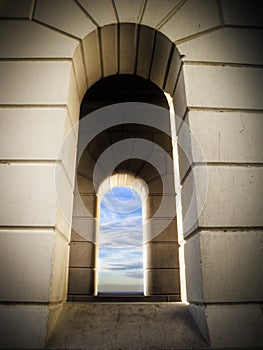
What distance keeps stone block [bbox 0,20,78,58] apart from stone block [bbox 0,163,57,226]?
0.84m

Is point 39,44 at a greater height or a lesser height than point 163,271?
greater

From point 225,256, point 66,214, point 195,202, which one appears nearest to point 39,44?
point 66,214

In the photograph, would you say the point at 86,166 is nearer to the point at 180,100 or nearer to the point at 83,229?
the point at 83,229

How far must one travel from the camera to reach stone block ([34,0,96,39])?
79.0 inches

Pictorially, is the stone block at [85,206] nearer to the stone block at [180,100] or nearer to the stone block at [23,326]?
the stone block at [180,100]

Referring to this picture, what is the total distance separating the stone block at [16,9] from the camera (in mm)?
2043

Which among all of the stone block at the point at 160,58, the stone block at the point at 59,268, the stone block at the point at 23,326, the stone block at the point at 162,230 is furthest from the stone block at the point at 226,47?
the stone block at the point at 162,230

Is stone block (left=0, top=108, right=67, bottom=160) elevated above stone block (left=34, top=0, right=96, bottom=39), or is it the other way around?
stone block (left=34, top=0, right=96, bottom=39)

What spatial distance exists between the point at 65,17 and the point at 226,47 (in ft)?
3.98

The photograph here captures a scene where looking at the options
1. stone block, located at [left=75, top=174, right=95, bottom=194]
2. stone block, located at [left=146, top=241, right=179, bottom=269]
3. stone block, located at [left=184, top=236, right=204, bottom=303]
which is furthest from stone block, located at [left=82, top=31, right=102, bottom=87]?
stone block, located at [left=146, top=241, right=179, bottom=269]

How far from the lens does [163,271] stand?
14.1 ft

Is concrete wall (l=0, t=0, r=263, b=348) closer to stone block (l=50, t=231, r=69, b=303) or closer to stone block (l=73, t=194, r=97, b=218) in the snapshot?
stone block (l=50, t=231, r=69, b=303)

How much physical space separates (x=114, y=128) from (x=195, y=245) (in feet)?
11.3

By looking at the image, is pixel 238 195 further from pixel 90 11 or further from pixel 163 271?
pixel 163 271
